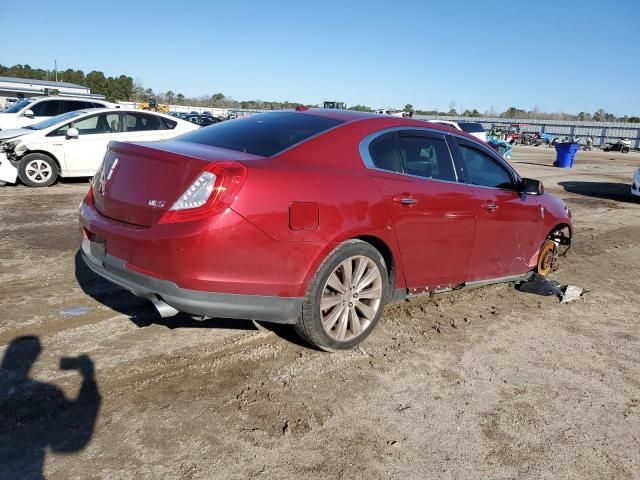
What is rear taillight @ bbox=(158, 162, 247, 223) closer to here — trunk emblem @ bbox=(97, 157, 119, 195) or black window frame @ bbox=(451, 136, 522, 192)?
trunk emblem @ bbox=(97, 157, 119, 195)

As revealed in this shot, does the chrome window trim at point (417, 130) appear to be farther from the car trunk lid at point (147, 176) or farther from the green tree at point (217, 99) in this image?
the green tree at point (217, 99)

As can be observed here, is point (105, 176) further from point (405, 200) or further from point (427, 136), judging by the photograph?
point (427, 136)

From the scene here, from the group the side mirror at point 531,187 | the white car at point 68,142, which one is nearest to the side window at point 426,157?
the side mirror at point 531,187

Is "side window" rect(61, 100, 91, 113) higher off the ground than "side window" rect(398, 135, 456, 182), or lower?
higher

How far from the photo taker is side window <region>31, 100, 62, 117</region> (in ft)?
50.6

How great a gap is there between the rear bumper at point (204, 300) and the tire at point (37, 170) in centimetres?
801

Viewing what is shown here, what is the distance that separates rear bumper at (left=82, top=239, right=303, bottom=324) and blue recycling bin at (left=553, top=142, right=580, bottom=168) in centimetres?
2191

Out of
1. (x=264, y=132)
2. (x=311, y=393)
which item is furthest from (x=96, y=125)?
(x=311, y=393)

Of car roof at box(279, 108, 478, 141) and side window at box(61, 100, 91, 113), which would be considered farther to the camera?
side window at box(61, 100, 91, 113)

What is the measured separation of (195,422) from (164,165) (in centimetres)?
152

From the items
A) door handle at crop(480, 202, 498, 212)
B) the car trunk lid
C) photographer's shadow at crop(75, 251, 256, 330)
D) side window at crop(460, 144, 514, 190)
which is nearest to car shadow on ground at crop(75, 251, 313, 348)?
photographer's shadow at crop(75, 251, 256, 330)

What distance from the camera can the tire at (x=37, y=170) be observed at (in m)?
10.1

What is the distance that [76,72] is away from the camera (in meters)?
103

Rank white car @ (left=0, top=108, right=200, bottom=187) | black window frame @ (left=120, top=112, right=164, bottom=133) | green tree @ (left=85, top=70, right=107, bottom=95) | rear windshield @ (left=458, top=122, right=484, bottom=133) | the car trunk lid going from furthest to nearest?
green tree @ (left=85, top=70, right=107, bottom=95) < rear windshield @ (left=458, top=122, right=484, bottom=133) < black window frame @ (left=120, top=112, right=164, bottom=133) < white car @ (left=0, top=108, right=200, bottom=187) < the car trunk lid
